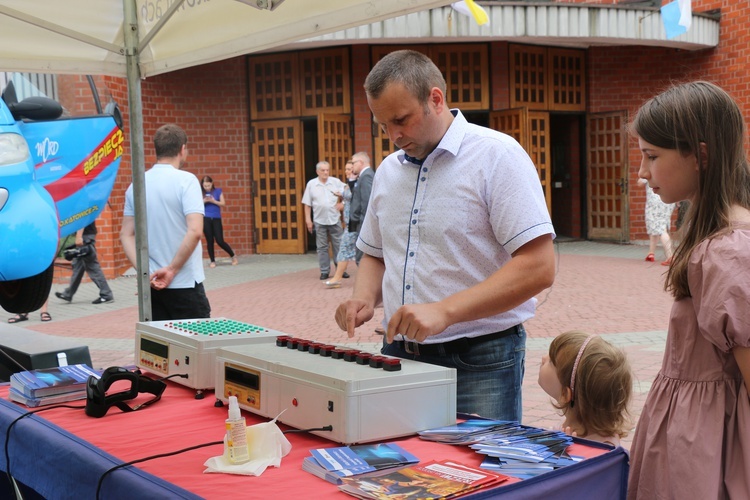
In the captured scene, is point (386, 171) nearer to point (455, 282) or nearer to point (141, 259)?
point (455, 282)

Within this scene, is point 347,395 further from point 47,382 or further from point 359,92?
Result: point 359,92

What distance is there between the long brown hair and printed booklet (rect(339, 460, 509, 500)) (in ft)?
2.15

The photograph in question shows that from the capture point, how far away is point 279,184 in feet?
53.5

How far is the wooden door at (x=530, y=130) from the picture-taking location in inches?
618

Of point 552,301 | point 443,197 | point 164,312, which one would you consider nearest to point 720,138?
point 443,197

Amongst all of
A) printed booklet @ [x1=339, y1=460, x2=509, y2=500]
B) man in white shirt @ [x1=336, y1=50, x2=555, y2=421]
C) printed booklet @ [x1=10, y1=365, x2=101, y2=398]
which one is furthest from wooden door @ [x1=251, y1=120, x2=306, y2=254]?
printed booklet @ [x1=339, y1=460, x2=509, y2=500]

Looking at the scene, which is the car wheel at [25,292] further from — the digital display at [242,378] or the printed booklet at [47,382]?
the digital display at [242,378]

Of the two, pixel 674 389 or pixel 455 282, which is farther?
pixel 455 282

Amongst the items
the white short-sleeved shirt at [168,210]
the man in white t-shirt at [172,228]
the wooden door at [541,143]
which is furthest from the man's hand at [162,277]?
the wooden door at [541,143]

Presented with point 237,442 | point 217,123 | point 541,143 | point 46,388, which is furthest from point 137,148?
point 541,143

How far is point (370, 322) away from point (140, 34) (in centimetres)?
507

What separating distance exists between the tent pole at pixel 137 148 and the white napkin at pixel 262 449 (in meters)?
2.29

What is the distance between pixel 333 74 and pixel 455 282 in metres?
13.8

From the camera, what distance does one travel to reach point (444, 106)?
2.47m
